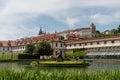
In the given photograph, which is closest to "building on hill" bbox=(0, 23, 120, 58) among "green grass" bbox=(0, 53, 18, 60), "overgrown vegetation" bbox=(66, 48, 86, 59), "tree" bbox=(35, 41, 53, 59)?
"overgrown vegetation" bbox=(66, 48, 86, 59)

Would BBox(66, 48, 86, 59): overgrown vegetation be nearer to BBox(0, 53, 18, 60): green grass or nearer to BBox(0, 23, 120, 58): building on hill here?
BBox(0, 23, 120, 58): building on hill

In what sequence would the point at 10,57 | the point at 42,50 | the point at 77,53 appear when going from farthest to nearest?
the point at 77,53
the point at 10,57
the point at 42,50

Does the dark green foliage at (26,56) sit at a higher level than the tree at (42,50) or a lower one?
lower

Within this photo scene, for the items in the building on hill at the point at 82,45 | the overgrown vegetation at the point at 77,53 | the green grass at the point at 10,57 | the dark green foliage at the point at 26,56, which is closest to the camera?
the building on hill at the point at 82,45

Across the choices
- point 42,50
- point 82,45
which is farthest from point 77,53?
point 42,50

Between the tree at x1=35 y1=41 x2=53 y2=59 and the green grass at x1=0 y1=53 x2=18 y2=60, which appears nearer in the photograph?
the tree at x1=35 y1=41 x2=53 y2=59

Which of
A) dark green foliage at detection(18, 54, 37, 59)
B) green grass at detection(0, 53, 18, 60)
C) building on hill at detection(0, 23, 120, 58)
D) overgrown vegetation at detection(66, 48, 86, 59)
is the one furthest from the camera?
overgrown vegetation at detection(66, 48, 86, 59)

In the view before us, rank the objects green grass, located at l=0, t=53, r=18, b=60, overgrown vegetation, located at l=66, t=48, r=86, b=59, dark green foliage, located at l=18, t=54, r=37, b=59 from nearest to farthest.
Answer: dark green foliage, located at l=18, t=54, r=37, b=59, green grass, located at l=0, t=53, r=18, b=60, overgrown vegetation, located at l=66, t=48, r=86, b=59

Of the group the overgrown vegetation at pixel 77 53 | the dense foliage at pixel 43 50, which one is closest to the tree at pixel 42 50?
the dense foliage at pixel 43 50

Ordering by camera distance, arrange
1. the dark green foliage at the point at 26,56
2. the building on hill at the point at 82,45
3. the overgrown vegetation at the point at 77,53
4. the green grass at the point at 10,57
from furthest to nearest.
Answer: the overgrown vegetation at the point at 77,53, the green grass at the point at 10,57, the dark green foliage at the point at 26,56, the building on hill at the point at 82,45

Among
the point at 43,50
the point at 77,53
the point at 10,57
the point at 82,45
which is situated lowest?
the point at 10,57

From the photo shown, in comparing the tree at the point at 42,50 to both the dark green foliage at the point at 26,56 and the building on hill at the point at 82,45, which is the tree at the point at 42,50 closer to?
the dark green foliage at the point at 26,56

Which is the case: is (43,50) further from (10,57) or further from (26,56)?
(10,57)

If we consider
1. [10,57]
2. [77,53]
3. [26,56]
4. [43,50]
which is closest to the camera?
[43,50]
